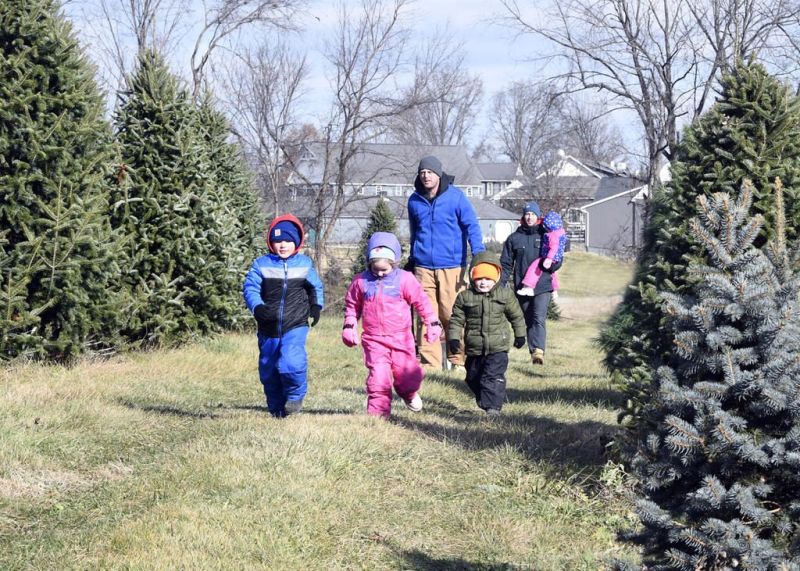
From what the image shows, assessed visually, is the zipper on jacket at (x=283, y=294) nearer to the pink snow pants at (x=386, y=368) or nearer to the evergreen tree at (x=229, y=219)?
the pink snow pants at (x=386, y=368)

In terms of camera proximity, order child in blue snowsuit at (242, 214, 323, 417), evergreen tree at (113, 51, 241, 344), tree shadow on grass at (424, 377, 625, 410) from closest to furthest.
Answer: child in blue snowsuit at (242, 214, 323, 417) < tree shadow on grass at (424, 377, 625, 410) < evergreen tree at (113, 51, 241, 344)

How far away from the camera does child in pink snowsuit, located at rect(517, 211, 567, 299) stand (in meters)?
11.8

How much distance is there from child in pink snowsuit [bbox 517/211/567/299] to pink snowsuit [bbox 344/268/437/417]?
460 centimetres

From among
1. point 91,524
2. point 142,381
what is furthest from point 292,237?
point 91,524

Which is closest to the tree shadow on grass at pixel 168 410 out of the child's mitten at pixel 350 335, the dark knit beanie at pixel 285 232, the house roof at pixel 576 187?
the child's mitten at pixel 350 335

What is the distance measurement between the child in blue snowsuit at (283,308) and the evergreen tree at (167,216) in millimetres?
3408

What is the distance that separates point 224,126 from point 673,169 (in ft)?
35.8

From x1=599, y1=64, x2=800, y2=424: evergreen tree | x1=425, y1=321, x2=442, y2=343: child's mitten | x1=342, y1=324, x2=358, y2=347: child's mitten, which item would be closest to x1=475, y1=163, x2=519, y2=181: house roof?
x1=425, y1=321, x2=442, y2=343: child's mitten

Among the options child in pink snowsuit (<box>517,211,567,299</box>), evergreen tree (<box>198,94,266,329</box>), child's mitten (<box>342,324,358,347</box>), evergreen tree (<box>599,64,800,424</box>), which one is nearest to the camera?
evergreen tree (<box>599,64,800,424</box>)

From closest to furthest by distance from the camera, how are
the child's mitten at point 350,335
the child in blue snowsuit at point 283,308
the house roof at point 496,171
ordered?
the child's mitten at point 350,335, the child in blue snowsuit at point 283,308, the house roof at point 496,171

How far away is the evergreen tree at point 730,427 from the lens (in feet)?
9.37

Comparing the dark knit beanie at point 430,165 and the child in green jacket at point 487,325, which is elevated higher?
the dark knit beanie at point 430,165

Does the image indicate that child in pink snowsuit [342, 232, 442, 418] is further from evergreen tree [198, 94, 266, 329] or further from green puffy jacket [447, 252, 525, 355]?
evergreen tree [198, 94, 266, 329]

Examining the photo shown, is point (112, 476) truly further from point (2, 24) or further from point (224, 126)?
point (224, 126)
